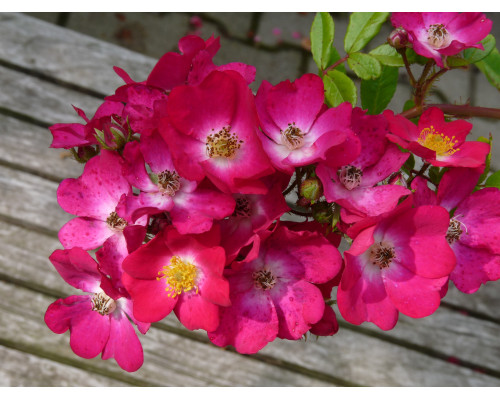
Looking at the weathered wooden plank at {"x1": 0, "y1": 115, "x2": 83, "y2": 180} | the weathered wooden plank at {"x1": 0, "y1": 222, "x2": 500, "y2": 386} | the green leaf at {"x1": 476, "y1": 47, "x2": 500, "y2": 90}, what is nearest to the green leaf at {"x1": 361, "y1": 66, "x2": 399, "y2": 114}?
the green leaf at {"x1": 476, "y1": 47, "x2": 500, "y2": 90}

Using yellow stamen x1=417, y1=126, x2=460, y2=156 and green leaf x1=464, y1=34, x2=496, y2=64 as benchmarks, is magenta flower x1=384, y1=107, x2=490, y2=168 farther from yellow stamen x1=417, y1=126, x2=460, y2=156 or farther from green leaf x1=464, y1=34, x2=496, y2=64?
green leaf x1=464, y1=34, x2=496, y2=64

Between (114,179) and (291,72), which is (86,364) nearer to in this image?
(114,179)

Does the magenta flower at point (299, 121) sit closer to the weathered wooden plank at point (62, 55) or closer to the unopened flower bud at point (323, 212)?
the unopened flower bud at point (323, 212)

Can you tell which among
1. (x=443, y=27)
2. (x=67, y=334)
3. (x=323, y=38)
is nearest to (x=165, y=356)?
(x=67, y=334)

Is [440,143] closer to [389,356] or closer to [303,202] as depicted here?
[303,202]

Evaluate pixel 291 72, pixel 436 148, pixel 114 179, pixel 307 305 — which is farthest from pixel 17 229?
pixel 291 72

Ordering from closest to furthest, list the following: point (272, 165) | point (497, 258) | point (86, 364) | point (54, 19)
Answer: point (272, 165), point (497, 258), point (86, 364), point (54, 19)

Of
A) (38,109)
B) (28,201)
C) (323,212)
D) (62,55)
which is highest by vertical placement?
(323,212)
